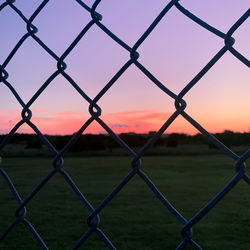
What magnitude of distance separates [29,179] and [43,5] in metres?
7.31

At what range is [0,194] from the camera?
18.8ft

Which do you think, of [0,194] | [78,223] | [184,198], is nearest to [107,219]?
[78,223]

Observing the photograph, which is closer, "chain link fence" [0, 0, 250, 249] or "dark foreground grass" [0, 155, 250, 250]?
"chain link fence" [0, 0, 250, 249]

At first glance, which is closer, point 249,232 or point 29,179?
point 249,232

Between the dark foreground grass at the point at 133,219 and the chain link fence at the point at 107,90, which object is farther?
the dark foreground grass at the point at 133,219

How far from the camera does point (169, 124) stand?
70cm

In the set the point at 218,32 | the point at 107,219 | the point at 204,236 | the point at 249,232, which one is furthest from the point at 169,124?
the point at 107,219

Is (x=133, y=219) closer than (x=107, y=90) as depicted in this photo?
No

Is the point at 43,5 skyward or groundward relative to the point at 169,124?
skyward

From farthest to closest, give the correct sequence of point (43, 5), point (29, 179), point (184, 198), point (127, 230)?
point (29, 179) < point (184, 198) < point (127, 230) < point (43, 5)

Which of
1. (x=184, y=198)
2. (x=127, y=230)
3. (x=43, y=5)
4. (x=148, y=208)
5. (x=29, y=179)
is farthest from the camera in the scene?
(x=29, y=179)

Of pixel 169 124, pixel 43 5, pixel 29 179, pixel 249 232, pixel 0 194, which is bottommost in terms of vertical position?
pixel 249 232

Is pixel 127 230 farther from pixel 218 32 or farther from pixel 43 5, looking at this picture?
pixel 218 32

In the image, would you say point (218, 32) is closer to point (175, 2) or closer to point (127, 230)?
point (175, 2)
